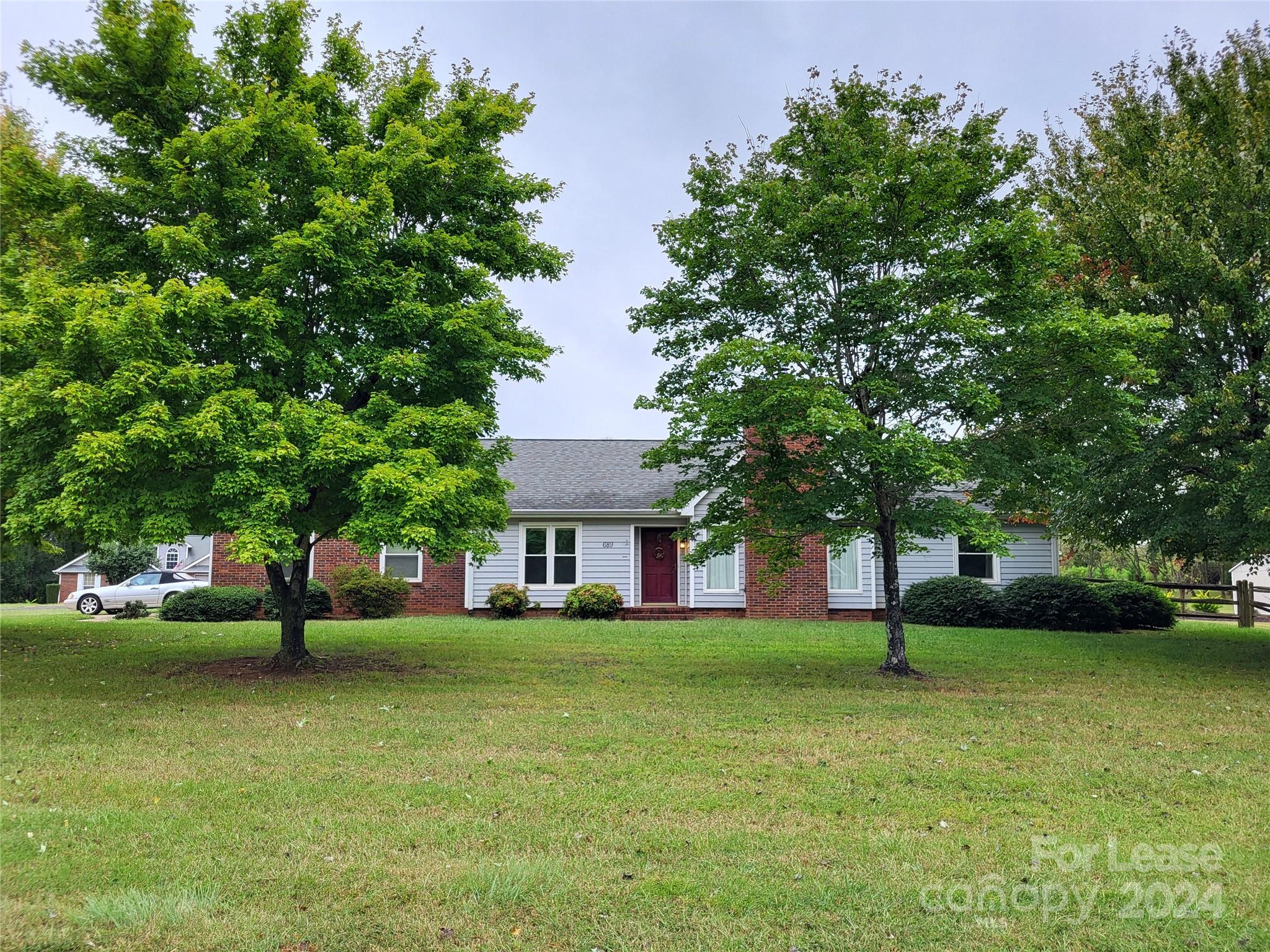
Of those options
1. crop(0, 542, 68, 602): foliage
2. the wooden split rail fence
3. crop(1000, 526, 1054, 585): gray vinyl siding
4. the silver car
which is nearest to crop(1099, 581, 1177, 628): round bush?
the wooden split rail fence

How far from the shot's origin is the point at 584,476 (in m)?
24.8

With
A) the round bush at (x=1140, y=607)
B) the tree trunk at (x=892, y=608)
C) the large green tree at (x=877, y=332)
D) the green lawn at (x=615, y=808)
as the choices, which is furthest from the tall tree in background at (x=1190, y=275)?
the round bush at (x=1140, y=607)

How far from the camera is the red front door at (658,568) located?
23.2 m

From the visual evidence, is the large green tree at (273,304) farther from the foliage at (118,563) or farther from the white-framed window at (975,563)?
the foliage at (118,563)

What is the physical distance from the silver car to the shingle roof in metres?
11.7

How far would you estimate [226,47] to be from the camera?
11438mm

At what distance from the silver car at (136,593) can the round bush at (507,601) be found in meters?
11.5

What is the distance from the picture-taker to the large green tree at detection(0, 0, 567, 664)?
30.0ft

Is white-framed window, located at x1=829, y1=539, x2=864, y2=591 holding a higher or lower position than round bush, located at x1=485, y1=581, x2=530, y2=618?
higher

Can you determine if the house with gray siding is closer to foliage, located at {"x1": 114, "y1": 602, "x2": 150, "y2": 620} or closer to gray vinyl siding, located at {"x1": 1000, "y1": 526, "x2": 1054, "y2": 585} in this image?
gray vinyl siding, located at {"x1": 1000, "y1": 526, "x2": 1054, "y2": 585}


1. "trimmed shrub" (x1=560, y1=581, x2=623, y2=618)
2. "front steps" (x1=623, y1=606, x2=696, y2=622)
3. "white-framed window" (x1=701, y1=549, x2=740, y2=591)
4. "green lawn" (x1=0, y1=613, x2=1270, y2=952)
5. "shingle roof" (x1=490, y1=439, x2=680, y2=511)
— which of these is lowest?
"green lawn" (x1=0, y1=613, x2=1270, y2=952)

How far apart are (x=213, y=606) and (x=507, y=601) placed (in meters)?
7.40

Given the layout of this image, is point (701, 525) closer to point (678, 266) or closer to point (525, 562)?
point (678, 266)

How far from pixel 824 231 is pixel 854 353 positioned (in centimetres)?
177
